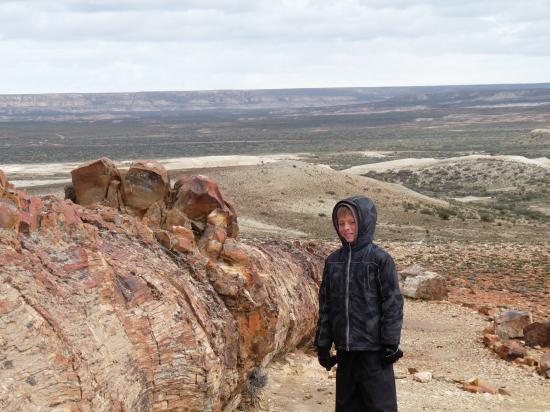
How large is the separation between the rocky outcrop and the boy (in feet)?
4.34

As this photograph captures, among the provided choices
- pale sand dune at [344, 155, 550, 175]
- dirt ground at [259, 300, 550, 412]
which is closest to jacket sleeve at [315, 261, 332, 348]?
dirt ground at [259, 300, 550, 412]

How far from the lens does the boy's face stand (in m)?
5.93

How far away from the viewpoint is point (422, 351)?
1066cm

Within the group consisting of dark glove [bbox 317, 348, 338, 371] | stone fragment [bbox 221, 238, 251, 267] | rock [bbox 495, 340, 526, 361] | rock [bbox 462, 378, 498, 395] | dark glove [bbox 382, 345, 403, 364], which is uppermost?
stone fragment [bbox 221, 238, 251, 267]

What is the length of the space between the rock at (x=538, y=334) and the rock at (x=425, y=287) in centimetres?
321

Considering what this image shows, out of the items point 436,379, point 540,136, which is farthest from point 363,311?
point 540,136

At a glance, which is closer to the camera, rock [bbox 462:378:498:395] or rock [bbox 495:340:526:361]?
rock [bbox 462:378:498:395]

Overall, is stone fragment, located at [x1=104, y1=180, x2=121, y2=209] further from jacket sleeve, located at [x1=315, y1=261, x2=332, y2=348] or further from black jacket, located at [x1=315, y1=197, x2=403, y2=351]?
black jacket, located at [x1=315, y1=197, x2=403, y2=351]

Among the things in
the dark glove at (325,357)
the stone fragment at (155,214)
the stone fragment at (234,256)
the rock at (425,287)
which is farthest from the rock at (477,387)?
the rock at (425,287)

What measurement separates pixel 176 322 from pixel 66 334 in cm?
131

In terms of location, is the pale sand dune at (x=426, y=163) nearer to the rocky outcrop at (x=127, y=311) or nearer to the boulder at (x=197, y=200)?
the boulder at (x=197, y=200)

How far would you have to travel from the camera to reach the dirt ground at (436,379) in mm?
8094

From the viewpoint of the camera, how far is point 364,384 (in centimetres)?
595

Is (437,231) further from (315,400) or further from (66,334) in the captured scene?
(66,334)
